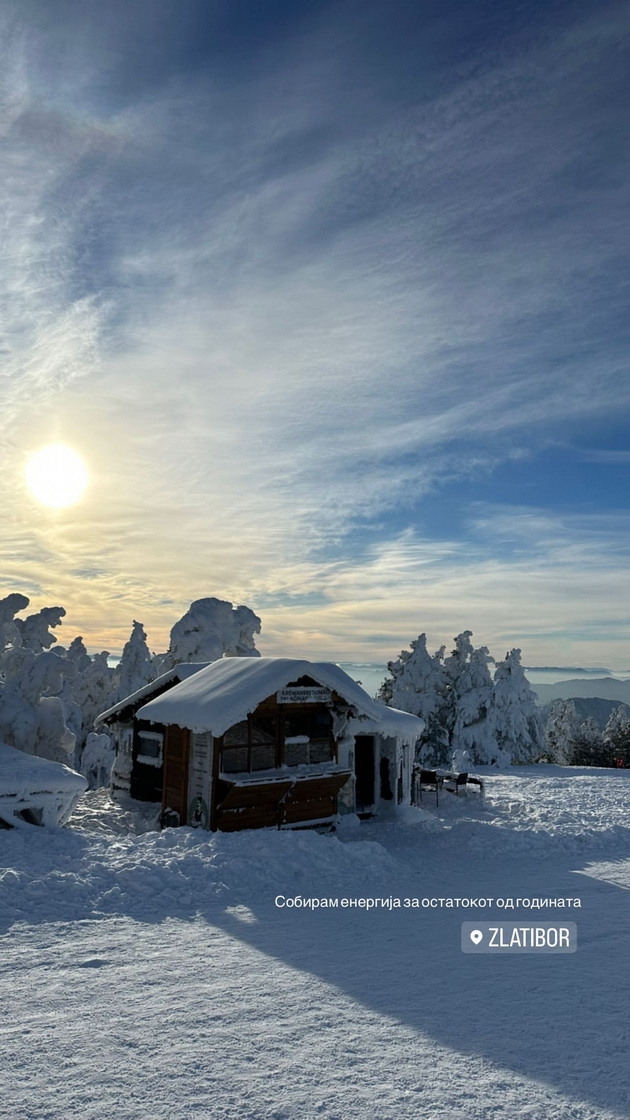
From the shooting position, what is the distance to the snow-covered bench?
14.3 meters

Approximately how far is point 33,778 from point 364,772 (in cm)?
1133

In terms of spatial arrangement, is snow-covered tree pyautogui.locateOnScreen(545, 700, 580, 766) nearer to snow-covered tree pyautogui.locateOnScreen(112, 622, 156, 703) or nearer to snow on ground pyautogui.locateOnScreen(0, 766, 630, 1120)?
snow-covered tree pyautogui.locateOnScreen(112, 622, 156, 703)

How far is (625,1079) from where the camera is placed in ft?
19.5

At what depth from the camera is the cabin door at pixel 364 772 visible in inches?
866

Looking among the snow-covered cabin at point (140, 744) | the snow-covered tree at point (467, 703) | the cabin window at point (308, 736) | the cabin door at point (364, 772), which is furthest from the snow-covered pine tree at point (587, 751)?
the snow-covered cabin at point (140, 744)

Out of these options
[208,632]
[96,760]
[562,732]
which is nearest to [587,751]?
[562,732]

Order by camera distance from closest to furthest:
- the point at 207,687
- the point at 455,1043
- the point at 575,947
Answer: the point at 455,1043, the point at 575,947, the point at 207,687

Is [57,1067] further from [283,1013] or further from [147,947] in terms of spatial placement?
[147,947]

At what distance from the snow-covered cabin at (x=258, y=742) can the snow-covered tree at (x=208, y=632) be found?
1727 cm

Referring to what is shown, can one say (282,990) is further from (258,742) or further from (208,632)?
(208,632)

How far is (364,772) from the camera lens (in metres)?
22.5

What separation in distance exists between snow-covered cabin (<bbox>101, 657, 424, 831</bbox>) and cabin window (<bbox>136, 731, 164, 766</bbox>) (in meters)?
4.07

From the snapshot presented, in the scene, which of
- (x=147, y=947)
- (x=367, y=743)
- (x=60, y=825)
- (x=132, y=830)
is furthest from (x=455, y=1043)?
(x=367, y=743)

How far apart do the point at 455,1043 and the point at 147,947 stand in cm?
422
